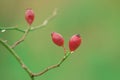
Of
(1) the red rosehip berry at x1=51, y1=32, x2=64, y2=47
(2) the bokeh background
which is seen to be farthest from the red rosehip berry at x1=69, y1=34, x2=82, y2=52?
(2) the bokeh background

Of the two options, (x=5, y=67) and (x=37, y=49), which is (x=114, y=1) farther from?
(x=5, y=67)

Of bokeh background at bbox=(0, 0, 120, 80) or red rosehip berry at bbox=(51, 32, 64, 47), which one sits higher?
red rosehip berry at bbox=(51, 32, 64, 47)

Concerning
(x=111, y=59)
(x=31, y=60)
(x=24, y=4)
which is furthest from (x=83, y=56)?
(x=24, y=4)

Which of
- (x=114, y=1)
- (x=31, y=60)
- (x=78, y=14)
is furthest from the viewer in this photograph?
(x=114, y=1)

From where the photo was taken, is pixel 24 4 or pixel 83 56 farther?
pixel 24 4

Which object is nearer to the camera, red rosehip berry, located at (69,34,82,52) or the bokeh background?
red rosehip berry, located at (69,34,82,52)

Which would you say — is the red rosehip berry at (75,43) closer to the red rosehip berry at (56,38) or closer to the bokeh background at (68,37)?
the red rosehip berry at (56,38)

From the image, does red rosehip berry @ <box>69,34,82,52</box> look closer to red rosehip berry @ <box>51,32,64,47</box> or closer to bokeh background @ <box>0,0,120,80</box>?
red rosehip berry @ <box>51,32,64,47</box>

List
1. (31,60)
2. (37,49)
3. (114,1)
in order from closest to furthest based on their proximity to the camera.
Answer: (31,60), (37,49), (114,1)
